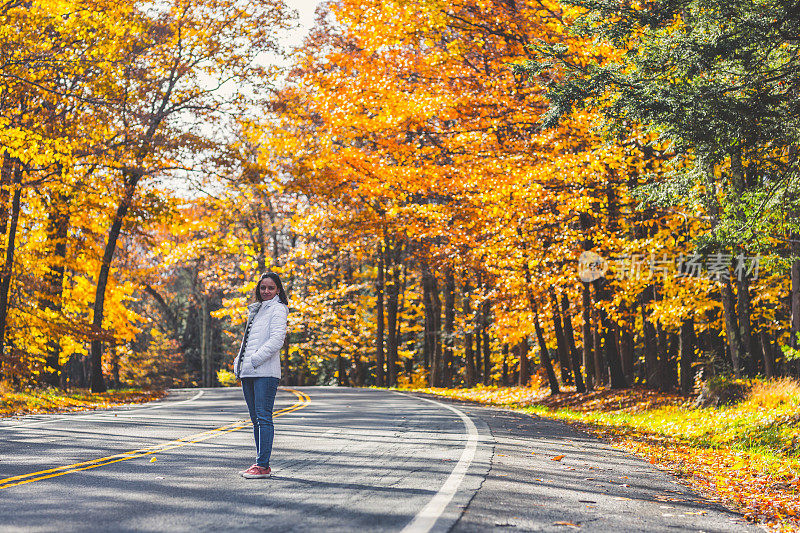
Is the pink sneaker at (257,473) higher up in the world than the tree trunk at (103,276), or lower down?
lower down

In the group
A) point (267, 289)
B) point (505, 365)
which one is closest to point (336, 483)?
point (267, 289)

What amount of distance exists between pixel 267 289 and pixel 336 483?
2.09 m

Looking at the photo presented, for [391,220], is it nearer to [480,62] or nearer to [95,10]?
[480,62]

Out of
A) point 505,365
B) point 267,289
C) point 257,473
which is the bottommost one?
point 505,365

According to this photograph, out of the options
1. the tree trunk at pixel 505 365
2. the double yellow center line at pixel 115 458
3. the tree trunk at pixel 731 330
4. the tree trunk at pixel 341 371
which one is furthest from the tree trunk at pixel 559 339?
the tree trunk at pixel 341 371

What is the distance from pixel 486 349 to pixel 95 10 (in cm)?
3246

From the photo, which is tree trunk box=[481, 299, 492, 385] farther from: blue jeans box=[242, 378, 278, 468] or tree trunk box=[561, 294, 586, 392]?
blue jeans box=[242, 378, 278, 468]

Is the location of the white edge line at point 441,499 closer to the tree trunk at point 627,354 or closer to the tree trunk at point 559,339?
the tree trunk at point 559,339

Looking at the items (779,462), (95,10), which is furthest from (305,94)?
(779,462)

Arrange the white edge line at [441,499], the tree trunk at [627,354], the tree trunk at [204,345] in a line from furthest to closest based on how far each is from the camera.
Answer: the tree trunk at [204,345] < the tree trunk at [627,354] < the white edge line at [441,499]

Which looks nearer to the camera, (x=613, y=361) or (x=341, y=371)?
(x=613, y=361)

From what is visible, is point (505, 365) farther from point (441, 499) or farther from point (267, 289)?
point (441, 499)

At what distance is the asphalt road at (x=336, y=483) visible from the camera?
5.48 m

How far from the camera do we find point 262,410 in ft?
24.5
